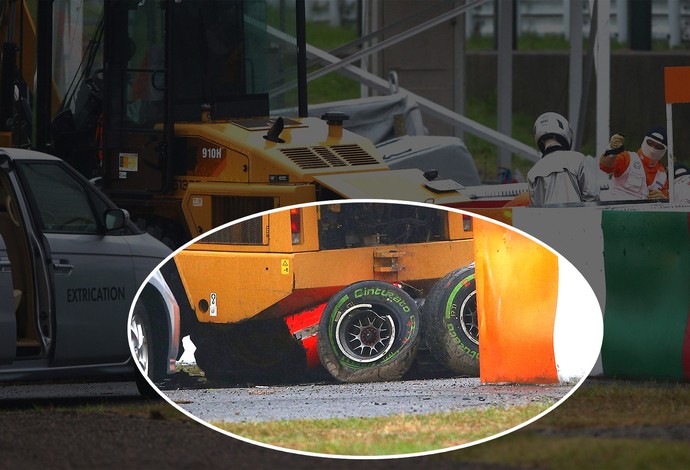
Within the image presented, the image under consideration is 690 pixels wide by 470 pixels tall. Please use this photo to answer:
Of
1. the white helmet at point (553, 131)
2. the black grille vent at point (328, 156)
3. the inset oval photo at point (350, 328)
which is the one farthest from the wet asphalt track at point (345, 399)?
the white helmet at point (553, 131)

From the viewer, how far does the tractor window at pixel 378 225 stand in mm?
8641

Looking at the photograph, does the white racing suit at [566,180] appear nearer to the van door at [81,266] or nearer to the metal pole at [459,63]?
the van door at [81,266]

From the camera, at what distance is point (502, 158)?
85.8 ft

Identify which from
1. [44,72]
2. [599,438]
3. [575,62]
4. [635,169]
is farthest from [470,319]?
[575,62]

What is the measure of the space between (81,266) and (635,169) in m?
7.93

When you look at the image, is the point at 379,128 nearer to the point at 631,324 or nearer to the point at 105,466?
the point at 631,324

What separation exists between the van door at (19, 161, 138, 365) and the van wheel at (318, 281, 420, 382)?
2.39 m

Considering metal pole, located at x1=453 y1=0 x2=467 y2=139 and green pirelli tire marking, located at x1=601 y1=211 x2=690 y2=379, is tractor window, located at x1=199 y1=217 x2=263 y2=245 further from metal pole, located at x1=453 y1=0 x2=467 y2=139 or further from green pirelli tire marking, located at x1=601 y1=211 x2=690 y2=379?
metal pole, located at x1=453 y1=0 x2=467 y2=139

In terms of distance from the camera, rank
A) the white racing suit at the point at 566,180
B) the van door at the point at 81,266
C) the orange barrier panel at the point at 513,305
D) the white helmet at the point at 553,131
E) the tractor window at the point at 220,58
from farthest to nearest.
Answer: the tractor window at the point at 220,58, the white helmet at the point at 553,131, the white racing suit at the point at 566,180, the van door at the point at 81,266, the orange barrier panel at the point at 513,305

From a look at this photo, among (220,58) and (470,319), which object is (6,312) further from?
(220,58)

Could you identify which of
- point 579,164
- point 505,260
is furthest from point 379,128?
point 505,260

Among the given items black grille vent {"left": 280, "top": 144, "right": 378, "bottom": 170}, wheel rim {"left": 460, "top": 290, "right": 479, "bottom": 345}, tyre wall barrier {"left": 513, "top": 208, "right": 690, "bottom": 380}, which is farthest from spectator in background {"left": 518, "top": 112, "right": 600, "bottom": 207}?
wheel rim {"left": 460, "top": 290, "right": 479, "bottom": 345}

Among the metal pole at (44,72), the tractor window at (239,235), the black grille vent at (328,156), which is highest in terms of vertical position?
the metal pole at (44,72)

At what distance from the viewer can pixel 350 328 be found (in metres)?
8.62
